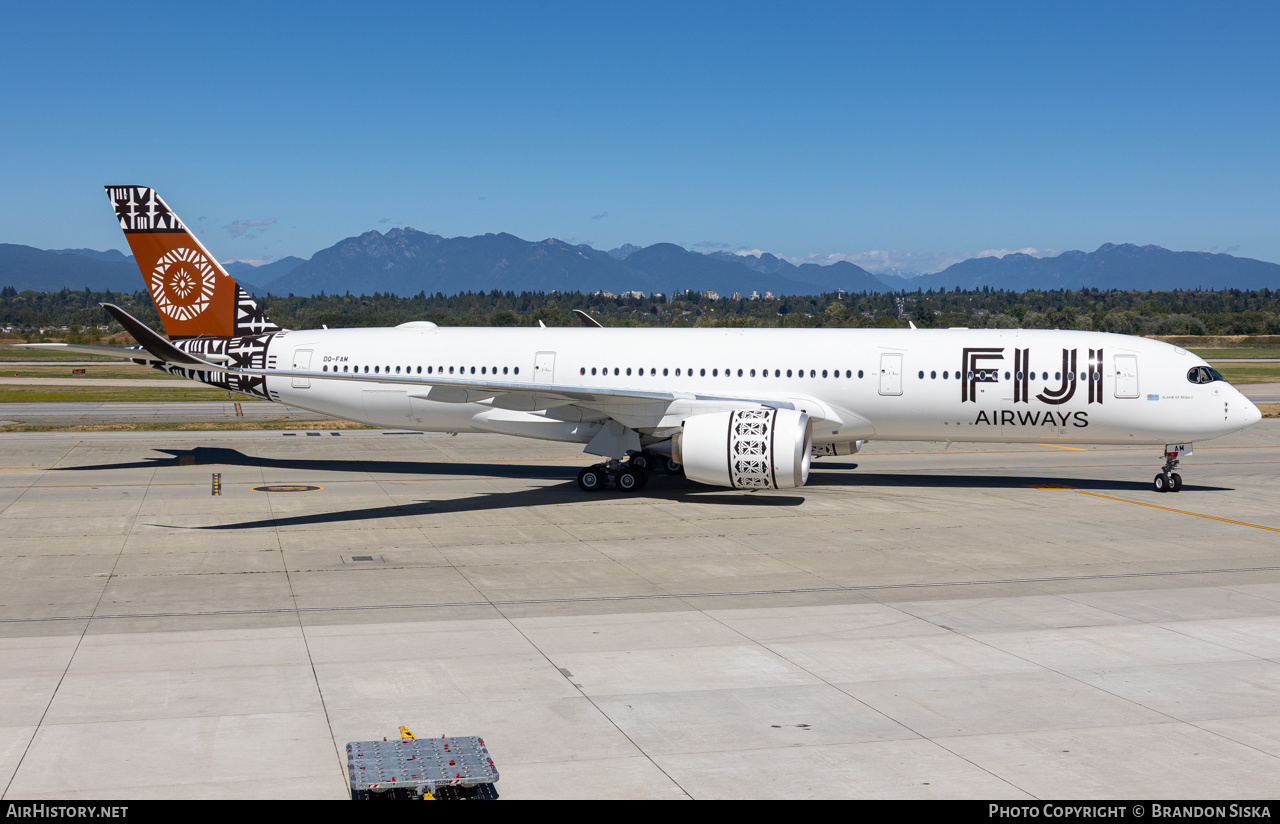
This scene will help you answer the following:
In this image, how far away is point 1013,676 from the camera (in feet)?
40.4

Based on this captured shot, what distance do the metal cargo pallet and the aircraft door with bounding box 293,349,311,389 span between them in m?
21.4

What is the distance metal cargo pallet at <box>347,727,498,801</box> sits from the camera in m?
8.33

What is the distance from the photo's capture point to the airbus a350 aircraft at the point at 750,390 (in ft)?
81.9

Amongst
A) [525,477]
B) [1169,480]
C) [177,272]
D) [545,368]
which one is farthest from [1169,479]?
[177,272]

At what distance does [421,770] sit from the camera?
866cm

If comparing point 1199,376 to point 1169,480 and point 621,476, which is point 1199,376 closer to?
point 1169,480

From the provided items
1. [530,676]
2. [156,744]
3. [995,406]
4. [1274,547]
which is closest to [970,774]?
[530,676]

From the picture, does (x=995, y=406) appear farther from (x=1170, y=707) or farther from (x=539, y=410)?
(x=1170, y=707)

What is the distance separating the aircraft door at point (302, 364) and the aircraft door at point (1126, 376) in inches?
858

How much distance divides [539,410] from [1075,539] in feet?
43.3

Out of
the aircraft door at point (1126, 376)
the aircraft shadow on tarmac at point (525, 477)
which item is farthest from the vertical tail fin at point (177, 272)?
the aircraft door at point (1126, 376)

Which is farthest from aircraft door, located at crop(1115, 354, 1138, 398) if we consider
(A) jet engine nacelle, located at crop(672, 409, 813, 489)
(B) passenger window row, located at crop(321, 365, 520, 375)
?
(B) passenger window row, located at crop(321, 365, 520, 375)

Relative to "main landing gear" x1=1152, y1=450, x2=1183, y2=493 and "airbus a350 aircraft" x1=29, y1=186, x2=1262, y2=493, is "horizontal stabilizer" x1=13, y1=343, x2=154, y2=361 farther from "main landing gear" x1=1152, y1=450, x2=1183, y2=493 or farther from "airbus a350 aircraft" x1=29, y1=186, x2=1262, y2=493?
"main landing gear" x1=1152, y1=450, x2=1183, y2=493

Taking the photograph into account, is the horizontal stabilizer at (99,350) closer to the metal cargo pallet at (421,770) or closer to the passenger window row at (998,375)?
the metal cargo pallet at (421,770)
